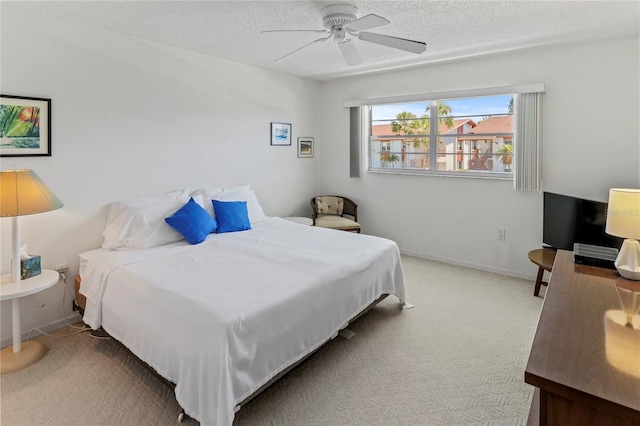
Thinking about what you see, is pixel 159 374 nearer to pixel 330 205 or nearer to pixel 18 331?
pixel 18 331

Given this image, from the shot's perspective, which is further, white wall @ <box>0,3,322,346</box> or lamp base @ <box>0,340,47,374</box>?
white wall @ <box>0,3,322,346</box>

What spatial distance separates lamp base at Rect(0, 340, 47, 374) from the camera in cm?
240

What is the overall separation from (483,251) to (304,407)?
3.15 m

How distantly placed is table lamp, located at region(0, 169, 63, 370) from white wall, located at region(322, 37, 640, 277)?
3.80 meters

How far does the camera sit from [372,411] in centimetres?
206

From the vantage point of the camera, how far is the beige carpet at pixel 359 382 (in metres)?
2.01

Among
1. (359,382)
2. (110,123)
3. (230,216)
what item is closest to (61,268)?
(110,123)

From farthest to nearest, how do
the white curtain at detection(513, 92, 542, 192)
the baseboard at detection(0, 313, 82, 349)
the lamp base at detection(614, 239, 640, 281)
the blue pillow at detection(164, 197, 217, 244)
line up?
the white curtain at detection(513, 92, 542, 192) < the blue pillow at detection(164, 197, 217, 244) < the baseboard at detection(0, 313, 82, 349) < the lamp base at detection(614, 239, 640, 281)

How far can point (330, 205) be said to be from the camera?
5402 millimetres

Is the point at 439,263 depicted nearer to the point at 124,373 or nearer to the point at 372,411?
the point at 372,411

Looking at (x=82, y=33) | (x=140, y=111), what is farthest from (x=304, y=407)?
(x=82, y=33)

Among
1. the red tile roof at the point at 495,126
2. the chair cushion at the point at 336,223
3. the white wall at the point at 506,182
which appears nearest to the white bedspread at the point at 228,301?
the chair cushion at the point at 336,223

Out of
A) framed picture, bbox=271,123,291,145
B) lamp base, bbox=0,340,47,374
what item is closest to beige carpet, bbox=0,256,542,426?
lamp base, bbox=0,340,47,374

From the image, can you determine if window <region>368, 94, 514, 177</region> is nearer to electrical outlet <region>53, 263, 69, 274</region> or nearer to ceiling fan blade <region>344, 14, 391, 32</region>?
ceiling fan blade <region>344, 14, 391, 32</region>
